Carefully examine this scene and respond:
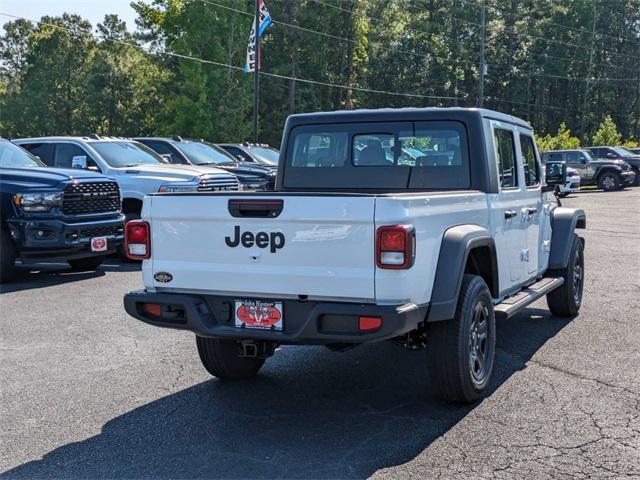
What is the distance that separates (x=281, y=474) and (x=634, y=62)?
245ft

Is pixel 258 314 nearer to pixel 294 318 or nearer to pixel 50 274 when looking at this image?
pixel 294 318

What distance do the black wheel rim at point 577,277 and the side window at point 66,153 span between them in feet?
26.9

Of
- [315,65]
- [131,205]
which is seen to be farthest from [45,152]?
[315,65]

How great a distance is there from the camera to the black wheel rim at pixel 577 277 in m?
7.67

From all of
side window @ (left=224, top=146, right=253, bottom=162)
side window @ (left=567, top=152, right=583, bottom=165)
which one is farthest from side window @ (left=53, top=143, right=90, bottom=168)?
side window @ (left=567, top=152, right=583, bottom=165)

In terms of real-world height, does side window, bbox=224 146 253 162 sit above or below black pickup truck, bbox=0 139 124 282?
above

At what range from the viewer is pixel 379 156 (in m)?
6.02

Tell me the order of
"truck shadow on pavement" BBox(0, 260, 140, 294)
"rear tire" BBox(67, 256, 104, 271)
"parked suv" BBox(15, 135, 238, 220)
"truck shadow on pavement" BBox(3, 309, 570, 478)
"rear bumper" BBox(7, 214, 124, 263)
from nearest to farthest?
"truck shadow on pavement" BBox(3, 309, 570, 478)
"rear bumper" BBox(7, 214, 124, 263)
"truck shadow on pavement" BBox(0, 260, 140, 294)
"rear tire" BBox(67, 256, 104, 271)
"parked suv" BBox(15, 135, 238, 220)

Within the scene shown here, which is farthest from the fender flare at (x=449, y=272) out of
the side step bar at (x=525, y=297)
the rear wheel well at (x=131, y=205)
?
the rear wheel well at (x=131, y=205)

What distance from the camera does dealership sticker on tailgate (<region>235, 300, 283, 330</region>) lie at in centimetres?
448

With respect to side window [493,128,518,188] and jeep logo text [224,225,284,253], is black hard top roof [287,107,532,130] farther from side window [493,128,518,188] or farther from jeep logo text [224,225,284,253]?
jeep logo text [224,225,284,253]

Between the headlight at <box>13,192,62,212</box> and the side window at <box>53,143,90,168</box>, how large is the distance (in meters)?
2.78

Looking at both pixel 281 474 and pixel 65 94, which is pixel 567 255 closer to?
pixel 281 474

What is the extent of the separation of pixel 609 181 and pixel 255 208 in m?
29.5
